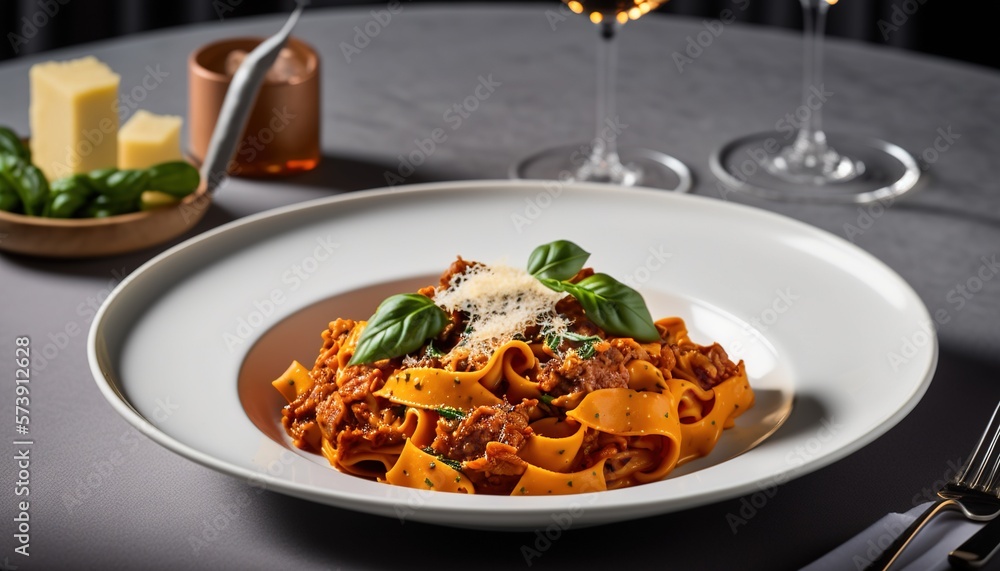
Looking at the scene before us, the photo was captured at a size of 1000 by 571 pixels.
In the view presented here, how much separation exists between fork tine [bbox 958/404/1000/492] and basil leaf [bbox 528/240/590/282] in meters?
0.75

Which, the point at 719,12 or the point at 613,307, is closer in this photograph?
the point at 613,307

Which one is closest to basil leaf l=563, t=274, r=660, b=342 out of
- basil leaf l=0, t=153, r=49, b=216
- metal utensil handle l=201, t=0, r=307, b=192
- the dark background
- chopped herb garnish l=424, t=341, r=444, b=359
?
chopped herb garnish l=424, t=341, r=444, b=359

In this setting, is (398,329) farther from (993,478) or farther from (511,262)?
(993,478)

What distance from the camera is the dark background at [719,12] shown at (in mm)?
6477

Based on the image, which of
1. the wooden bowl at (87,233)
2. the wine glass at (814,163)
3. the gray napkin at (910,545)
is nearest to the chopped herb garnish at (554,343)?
the gray napkin at (910,545)

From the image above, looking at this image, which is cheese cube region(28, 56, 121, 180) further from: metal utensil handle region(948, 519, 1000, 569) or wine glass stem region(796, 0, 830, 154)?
metal utensil handle region(948, 519, 1000, 569)

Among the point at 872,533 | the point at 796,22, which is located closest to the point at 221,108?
the point at 872,533

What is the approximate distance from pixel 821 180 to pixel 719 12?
3918mm

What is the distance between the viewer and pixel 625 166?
3389 mm

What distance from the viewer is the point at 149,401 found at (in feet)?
6.42

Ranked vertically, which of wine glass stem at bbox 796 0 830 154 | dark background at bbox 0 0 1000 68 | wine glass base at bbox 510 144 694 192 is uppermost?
wine glass stem at bbox 796 0 830 154

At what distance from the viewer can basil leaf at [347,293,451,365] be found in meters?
2.03

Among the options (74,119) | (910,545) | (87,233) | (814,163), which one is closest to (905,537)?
(910,545)

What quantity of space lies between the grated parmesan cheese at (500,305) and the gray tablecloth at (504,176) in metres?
0.38
